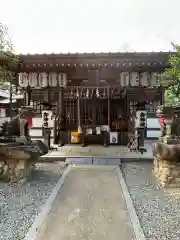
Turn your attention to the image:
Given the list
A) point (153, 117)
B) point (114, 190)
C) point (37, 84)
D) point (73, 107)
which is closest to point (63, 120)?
point (73, 107)

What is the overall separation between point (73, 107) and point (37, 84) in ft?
9.56

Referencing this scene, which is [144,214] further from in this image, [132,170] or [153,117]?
[153,117]

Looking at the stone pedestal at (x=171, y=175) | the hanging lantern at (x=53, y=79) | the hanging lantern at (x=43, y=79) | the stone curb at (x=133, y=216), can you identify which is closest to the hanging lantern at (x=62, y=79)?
the hanging lantern at (x=53, y=79)

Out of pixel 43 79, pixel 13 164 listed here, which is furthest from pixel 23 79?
pixel 13 164

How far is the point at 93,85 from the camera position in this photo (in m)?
12.6

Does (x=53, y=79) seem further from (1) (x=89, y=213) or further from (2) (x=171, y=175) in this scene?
(1) (x=89, y=213)

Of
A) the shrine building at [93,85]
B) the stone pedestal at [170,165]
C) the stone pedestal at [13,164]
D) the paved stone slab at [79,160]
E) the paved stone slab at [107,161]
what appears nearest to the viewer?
the stone pedestal at [170,165]

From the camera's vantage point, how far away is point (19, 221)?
4.53m

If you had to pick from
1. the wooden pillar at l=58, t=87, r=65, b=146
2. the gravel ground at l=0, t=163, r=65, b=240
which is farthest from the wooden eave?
the gravel ground at l=0, t=163, r=65, b=240

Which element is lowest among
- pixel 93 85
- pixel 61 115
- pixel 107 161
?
pixel 107 161

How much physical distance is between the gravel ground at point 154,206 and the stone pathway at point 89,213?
0.27 metres

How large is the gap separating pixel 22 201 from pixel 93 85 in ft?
25.9

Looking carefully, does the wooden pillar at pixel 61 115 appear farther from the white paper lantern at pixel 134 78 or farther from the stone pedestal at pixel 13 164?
the stone pedestal at pixel 13 164

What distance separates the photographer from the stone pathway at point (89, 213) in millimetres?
4023
